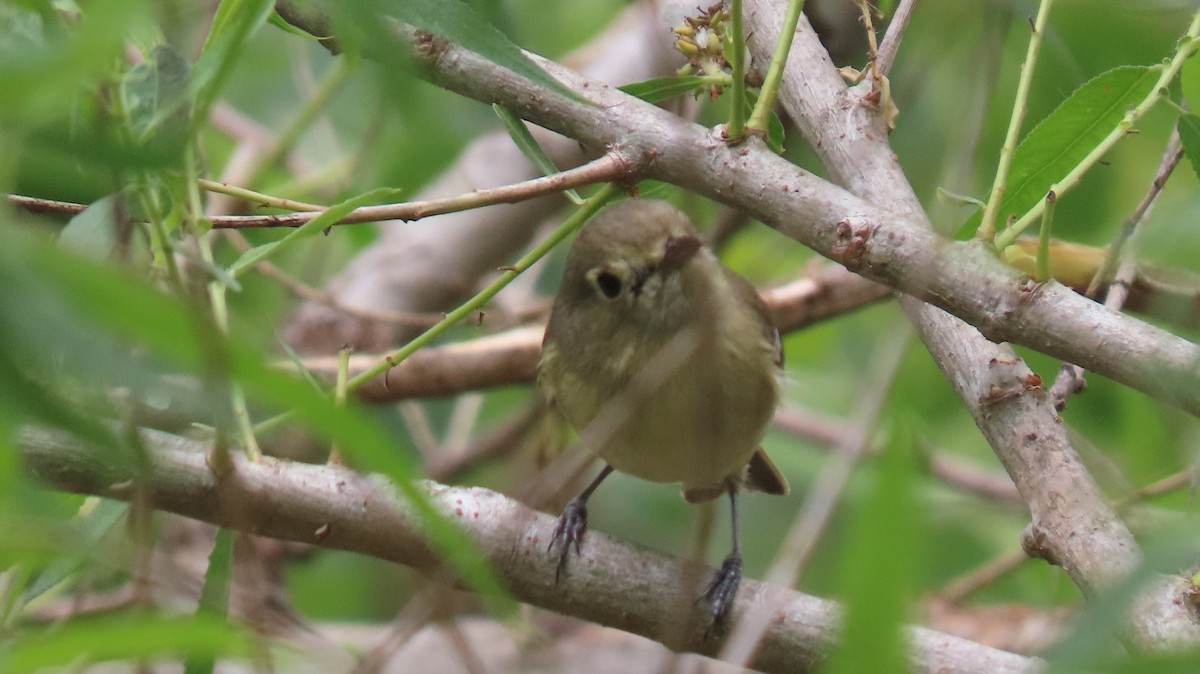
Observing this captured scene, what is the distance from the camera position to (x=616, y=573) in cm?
235

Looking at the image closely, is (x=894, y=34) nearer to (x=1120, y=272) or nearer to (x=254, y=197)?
(x=1120, y=272)

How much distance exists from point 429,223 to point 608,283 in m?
1.80

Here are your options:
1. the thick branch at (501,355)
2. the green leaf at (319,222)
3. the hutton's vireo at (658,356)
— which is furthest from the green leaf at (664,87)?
the thick branch at (501,355)

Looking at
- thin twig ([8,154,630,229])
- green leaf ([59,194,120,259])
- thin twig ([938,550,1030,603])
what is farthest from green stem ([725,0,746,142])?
thin twig ([938,550,1030,603])

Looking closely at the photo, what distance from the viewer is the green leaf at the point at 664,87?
2.04m

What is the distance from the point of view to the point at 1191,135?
1859 mm

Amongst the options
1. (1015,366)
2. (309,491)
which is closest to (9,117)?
(309,491)

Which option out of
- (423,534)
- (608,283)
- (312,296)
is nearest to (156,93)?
(423,534)

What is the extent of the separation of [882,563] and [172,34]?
1.46 meters

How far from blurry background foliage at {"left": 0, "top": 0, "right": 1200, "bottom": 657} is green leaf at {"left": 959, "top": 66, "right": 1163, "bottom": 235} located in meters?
0.09

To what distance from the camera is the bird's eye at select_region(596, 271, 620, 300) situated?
291 centimetres

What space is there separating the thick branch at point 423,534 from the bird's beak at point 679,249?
71cm

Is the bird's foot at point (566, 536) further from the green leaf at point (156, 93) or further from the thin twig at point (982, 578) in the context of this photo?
the thin twig at point (982, 578)

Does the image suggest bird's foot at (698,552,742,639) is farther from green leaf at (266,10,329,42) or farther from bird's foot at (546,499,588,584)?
green leaf at (266,10,329,42)
